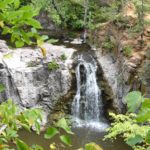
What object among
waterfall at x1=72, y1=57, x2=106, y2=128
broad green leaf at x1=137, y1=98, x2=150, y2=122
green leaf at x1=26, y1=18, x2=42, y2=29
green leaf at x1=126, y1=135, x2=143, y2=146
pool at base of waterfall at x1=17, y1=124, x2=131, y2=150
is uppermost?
green leaf at x1=26, y1=18, x2=42, y2=29

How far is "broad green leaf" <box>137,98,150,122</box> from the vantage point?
3.95 ft

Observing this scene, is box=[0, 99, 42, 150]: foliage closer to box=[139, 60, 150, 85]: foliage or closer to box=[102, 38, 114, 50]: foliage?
box=[139, 60, 150, 85]: foliage

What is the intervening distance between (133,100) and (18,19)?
508 millimetres

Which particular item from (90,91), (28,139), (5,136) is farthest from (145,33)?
(5,136)

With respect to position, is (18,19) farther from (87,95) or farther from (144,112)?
(87,95)

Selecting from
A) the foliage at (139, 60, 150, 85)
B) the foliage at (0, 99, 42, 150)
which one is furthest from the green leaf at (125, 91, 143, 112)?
the foliage at (139, 60, 150, 85)

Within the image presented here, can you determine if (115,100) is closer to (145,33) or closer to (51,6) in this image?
(145,33)

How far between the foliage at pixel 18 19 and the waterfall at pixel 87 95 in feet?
40.6

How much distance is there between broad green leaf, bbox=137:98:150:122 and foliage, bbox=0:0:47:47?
46 cm

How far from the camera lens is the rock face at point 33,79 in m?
13.6

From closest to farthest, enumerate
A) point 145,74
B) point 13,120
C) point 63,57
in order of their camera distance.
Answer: point 13,120
point 145,74
point 63,57

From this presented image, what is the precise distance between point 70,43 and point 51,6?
3.04 metres

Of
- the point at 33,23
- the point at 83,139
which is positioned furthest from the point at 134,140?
the point at 83,139

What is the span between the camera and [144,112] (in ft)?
4.04
